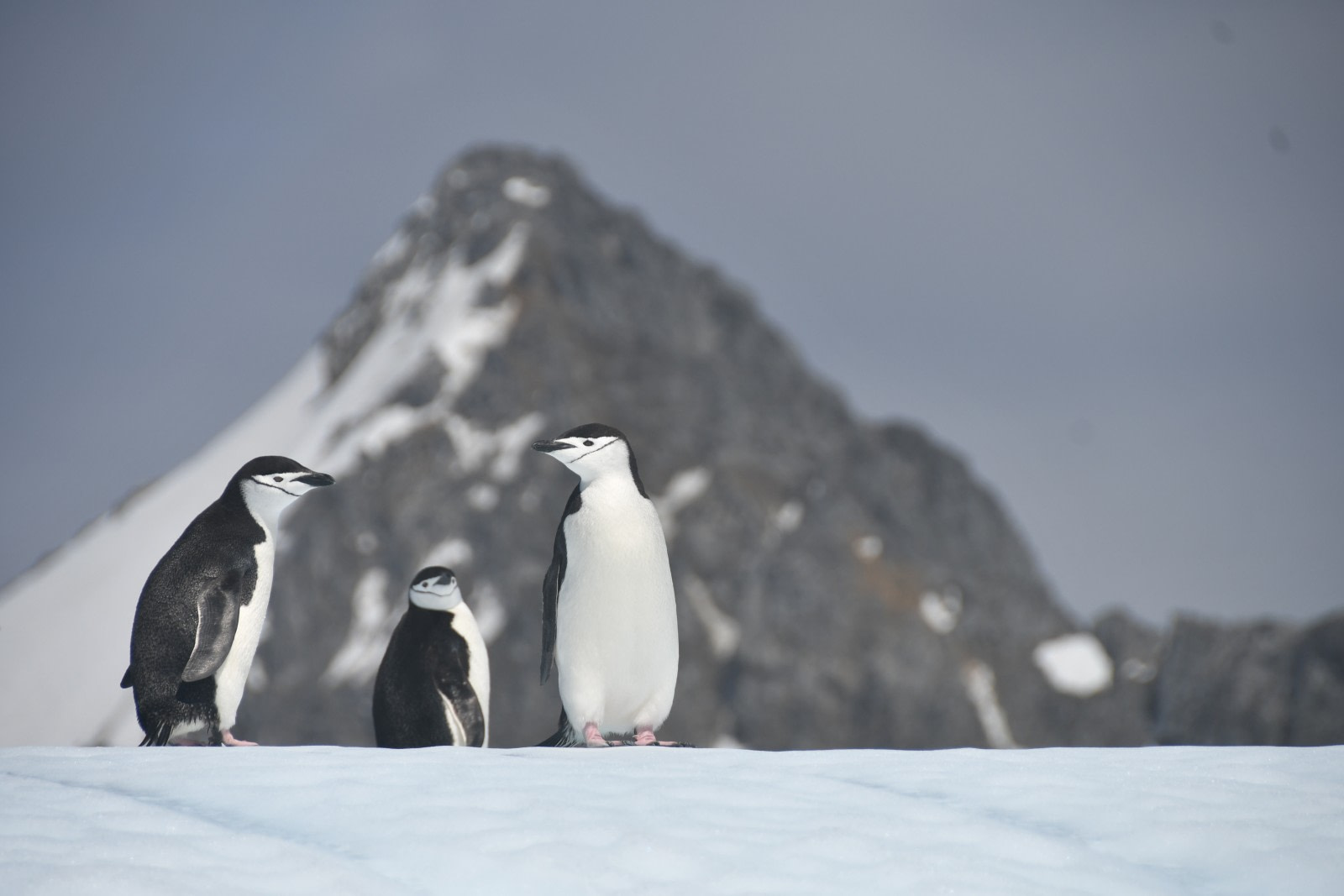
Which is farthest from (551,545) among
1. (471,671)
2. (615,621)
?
(615,621)

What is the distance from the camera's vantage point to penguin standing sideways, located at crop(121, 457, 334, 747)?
6.91 meters

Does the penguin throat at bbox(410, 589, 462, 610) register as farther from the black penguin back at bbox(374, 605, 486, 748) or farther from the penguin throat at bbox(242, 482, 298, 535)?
the penguin throat at bbox(242, 482, 298, 535)

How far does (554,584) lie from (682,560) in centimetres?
7255

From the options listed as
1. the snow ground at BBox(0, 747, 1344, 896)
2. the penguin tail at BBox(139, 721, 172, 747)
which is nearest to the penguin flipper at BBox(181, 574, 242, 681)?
the penguin tail at BBox(139, 721, 172, 747)

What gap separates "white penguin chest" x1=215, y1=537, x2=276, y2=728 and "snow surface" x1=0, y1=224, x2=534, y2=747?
62.6m

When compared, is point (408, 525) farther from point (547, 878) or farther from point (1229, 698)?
point (547, 878)

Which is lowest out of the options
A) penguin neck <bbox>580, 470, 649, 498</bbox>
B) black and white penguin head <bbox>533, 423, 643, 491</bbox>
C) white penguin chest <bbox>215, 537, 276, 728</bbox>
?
white penguin chest <bbox>215, 537, 276, 728</bbox>

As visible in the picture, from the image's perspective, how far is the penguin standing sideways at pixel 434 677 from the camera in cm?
912

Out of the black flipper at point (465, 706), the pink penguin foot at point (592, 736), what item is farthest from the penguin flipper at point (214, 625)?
the black flipper at point (465, 706)

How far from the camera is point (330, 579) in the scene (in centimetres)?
7681

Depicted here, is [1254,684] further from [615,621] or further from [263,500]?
[263,500]

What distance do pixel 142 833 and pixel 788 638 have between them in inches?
2850

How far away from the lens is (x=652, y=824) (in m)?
4.47

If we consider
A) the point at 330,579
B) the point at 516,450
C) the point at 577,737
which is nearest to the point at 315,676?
the point at 330,579
